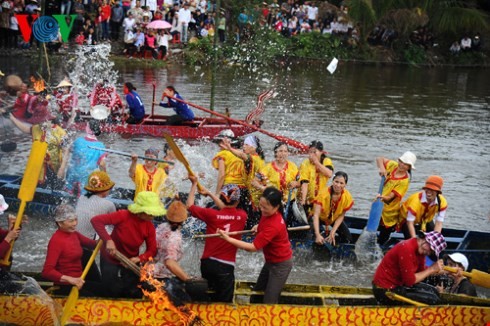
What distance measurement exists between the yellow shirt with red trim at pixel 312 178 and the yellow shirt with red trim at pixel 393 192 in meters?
0.89

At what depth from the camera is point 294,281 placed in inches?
390

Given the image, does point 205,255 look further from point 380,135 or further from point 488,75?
Result: point 488,75

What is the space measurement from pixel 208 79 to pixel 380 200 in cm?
1602

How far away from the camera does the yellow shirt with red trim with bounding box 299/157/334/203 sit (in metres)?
10.5

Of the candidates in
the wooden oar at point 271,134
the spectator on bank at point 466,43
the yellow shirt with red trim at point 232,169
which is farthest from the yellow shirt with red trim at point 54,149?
the spectator on bank at point 466,43

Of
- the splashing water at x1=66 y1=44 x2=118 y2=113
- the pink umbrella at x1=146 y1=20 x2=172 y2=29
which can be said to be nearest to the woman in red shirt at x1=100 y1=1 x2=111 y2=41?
the splashing water at x1=66 y1=44 x2=118 y2=113

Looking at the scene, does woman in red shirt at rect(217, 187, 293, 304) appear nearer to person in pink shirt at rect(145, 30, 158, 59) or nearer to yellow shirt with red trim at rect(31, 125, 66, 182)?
yellow shirt with red trim at rect(31, 125, 66, 182)

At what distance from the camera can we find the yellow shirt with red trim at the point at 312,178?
1055 cm

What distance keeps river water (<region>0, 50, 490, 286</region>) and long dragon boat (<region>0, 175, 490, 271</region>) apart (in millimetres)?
213

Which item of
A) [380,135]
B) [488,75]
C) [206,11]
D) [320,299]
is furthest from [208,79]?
[320,299]

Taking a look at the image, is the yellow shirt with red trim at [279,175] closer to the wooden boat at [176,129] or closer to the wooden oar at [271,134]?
the wooden oar at [271,134]

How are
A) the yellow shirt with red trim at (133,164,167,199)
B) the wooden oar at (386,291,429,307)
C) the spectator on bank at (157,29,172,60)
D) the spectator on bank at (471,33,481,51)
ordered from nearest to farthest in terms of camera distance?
1. the wooden oar at (386,291,429,307)
2. the yellow shirt with red trim at (133,164,167,199)
3. the spectator on bank at (157,29,172,60)
4. the spectator on bank at (471,33,481,51)

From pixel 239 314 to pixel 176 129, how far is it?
9.26 m

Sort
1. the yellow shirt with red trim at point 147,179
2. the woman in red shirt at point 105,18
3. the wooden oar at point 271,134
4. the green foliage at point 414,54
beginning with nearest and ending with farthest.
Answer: the yellow shirt with red trim at point 147,179
the wooden oar at point 271,134
the woman in red shirt at point 105,18
the green foliage at point 414,54
